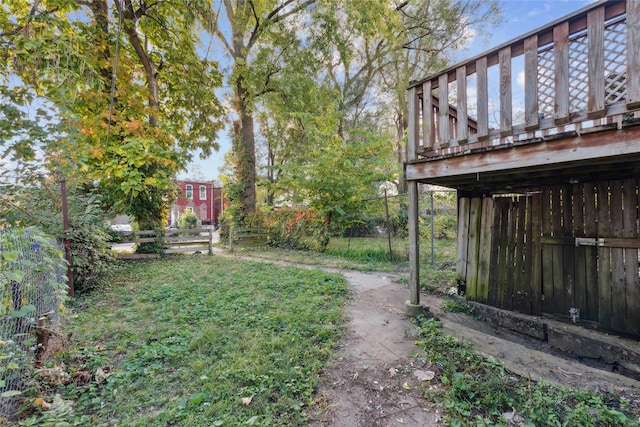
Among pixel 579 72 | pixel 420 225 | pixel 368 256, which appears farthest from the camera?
pixel 420 225

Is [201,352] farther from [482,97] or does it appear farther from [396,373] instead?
[482,97]

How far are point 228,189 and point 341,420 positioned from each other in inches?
438

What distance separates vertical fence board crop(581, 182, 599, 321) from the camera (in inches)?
120

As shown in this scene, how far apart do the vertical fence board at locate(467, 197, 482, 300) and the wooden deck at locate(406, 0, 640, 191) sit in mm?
945

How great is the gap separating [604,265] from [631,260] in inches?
8.2

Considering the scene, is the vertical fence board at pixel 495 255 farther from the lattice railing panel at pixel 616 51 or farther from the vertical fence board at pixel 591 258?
the lattice railing panel at pixel 616 51

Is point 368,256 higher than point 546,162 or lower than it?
lower

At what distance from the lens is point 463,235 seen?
4.27 metres

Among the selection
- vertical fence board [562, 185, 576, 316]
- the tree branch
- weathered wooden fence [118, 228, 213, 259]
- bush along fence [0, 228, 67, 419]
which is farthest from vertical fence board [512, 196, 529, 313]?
the tree branch

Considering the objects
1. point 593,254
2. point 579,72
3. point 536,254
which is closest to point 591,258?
point 593,254

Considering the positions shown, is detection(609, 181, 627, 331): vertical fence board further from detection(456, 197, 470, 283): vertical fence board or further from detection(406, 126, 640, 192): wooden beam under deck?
detection(456, 197, 470, 283): vertical fence board

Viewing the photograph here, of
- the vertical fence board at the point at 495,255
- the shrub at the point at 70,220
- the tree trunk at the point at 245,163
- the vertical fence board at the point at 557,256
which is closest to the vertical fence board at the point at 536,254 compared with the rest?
the vertical fence board at the point at 557,256

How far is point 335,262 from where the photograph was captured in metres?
7.19

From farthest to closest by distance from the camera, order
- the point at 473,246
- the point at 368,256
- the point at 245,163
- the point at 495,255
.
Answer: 1. the point at 245,163
2. the point at 368,256
3. the point at 473,246
4. the point at 495,255
